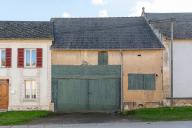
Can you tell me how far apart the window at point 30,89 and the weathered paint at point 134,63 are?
2.58 meters

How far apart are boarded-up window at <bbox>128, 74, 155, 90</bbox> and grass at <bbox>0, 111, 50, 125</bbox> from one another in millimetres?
7681

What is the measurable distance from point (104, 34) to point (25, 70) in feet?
25.6

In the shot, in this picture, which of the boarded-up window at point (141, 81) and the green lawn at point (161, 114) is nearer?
the green lawn at point (161, 114)

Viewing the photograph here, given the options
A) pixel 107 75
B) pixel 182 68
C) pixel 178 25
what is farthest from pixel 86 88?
pixel 178 25

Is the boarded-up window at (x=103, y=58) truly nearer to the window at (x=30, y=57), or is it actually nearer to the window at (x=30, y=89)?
the window at (x=30, y=57)

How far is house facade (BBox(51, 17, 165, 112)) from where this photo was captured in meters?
39.6

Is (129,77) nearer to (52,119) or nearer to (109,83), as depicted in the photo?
(109,83)

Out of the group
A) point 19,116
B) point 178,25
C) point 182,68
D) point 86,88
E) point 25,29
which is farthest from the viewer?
point 178,25

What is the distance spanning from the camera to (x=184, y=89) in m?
39.2

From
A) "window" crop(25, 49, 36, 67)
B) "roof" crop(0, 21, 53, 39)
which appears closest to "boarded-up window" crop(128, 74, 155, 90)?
"roof" crop(0, 21, 53, 39)

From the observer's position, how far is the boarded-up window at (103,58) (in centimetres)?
4003

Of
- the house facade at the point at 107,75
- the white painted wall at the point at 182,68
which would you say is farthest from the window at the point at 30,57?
the white painted wall at the point at 182,68

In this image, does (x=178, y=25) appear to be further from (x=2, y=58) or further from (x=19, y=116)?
(x=19, y=116)

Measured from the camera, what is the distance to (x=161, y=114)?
33.6 meters
